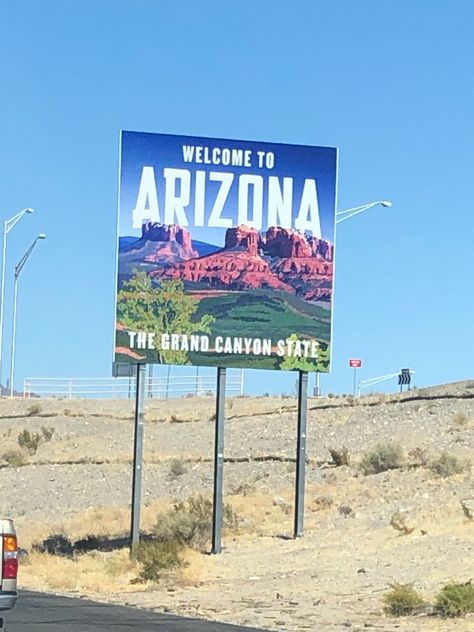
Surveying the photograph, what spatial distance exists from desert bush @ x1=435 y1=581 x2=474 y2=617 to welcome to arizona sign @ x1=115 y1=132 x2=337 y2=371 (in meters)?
9.39

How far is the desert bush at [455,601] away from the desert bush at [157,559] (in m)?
6.67

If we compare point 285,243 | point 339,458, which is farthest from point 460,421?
point 285,243

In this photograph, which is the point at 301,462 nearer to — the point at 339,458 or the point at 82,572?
the point at 82,572

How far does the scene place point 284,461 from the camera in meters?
38.3

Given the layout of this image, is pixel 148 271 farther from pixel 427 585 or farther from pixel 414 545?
pixel 427 585

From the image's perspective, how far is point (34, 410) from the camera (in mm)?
60031

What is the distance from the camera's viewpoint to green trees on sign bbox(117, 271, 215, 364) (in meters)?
25.1

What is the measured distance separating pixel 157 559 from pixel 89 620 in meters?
5.61

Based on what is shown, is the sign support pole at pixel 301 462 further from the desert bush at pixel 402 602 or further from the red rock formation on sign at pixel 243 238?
the desert bush at pixel 402 602

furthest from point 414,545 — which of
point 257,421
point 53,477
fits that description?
point 257,421

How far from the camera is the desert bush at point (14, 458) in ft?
150

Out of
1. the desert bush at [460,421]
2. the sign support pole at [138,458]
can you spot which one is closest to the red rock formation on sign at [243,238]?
the sign support pole at [138,458]

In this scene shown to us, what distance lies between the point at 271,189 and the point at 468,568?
347 inches

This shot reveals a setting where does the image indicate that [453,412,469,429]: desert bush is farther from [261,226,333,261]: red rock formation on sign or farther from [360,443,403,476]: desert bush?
[261,226,333,261]: red rock formation on sign
